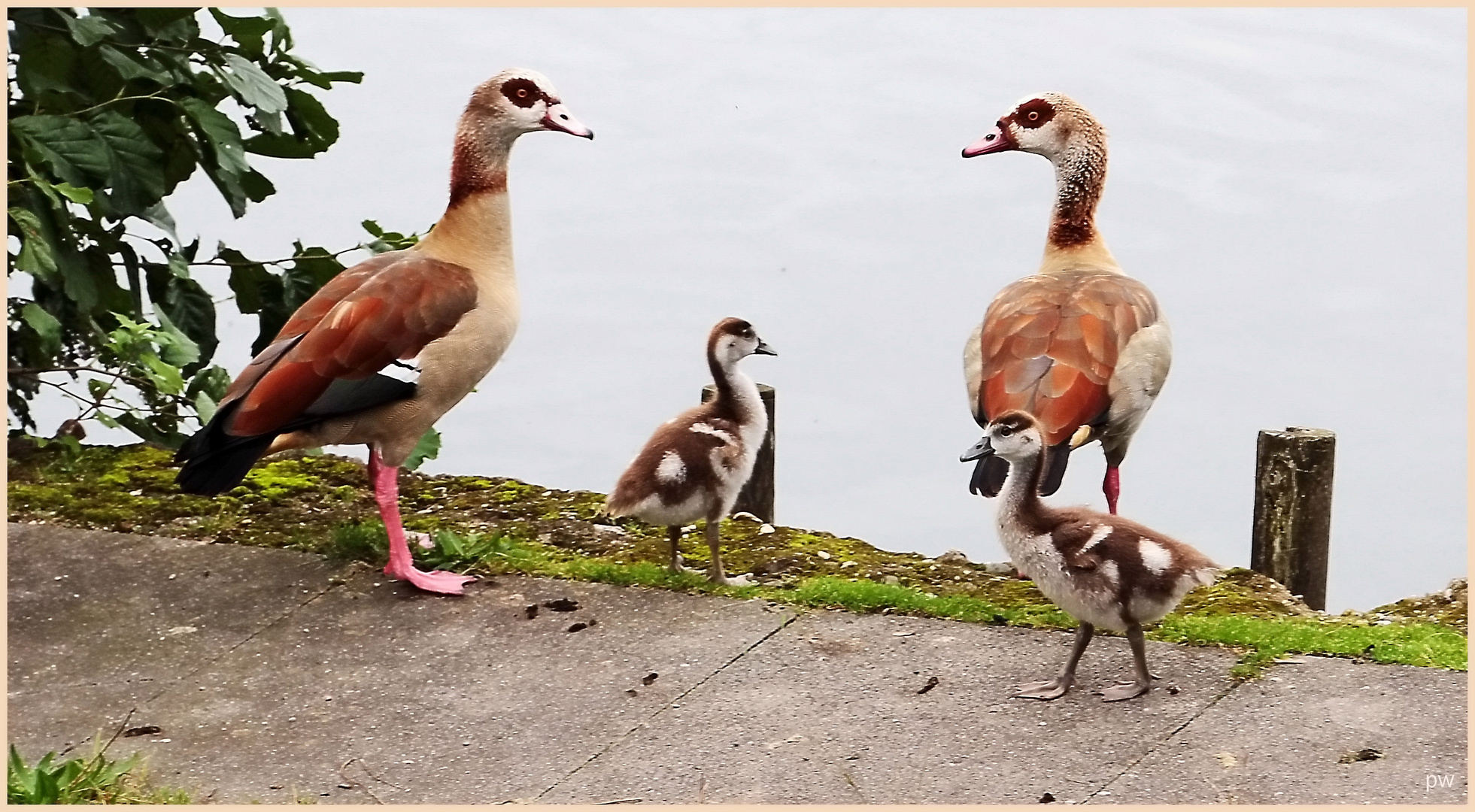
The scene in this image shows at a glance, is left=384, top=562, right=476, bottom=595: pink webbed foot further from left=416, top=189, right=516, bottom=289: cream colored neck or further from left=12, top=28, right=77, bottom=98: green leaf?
left=12, top=28, right=77, bottom=98: green leaf

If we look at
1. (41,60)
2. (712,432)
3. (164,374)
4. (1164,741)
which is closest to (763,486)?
(712,432)

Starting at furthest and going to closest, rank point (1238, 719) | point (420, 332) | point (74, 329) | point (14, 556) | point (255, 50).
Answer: point (74, 329) < point (255, 50) < point (14, 556) < point (420, 332) < point (1238, 719)

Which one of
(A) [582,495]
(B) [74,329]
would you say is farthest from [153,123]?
(A) [582,495]

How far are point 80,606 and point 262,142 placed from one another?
2.54 meters

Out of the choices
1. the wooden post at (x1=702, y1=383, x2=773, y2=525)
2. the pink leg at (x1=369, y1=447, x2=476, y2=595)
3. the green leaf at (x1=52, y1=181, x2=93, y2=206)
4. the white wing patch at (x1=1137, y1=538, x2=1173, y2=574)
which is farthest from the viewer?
the wooden post at (x1=702, y1=383, x2=773, y2=525)

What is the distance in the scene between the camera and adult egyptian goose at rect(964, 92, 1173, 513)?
20.2 ft

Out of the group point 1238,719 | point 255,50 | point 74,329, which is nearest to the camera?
point 1238,719

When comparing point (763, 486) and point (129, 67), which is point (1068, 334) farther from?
point (129, 67)

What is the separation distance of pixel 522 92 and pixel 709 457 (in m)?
1.67

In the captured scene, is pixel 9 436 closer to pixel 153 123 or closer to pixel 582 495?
pixel 153 123

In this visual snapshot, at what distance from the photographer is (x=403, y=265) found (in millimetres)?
6617

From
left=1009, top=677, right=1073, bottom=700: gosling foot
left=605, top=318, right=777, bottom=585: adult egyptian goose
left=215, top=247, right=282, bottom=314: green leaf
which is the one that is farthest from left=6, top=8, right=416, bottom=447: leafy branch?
left=1009, top=677, right=1073, bottom=700: gosling foot

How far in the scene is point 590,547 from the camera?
7770 mm

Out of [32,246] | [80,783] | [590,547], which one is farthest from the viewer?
[590,547]
